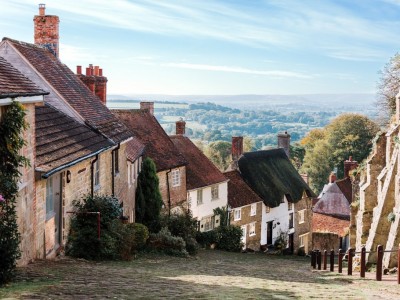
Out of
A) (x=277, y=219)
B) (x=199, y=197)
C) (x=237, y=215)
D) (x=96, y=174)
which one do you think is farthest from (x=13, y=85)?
(x=277, y=219)

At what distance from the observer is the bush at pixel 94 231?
16.2m

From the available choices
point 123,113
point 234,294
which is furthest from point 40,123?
point 123,113

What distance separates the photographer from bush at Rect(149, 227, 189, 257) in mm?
22844

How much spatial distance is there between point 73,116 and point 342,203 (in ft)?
123

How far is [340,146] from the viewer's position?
252ft

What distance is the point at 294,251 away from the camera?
1879 inches

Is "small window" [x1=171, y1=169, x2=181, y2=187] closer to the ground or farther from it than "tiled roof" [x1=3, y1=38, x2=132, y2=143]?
closer to the ground

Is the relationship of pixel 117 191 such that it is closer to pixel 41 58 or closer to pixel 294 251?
pixel 41 58

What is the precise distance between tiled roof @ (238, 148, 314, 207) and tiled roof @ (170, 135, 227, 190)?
534 cm

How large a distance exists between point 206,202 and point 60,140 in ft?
72.6

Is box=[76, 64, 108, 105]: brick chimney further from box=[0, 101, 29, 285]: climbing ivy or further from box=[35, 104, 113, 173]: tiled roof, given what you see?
box=[0, 101, 29, 285]: climbing ivy

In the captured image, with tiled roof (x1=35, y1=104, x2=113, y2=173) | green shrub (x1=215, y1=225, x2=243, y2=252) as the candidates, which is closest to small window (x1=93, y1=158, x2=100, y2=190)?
tiled roof (x1=35, y1=104, x2=113, y2=173)

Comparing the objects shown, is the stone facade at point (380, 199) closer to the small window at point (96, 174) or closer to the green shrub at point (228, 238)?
the green shrub at point (228, 238)

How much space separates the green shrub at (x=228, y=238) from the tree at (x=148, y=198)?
7587 millimetres
